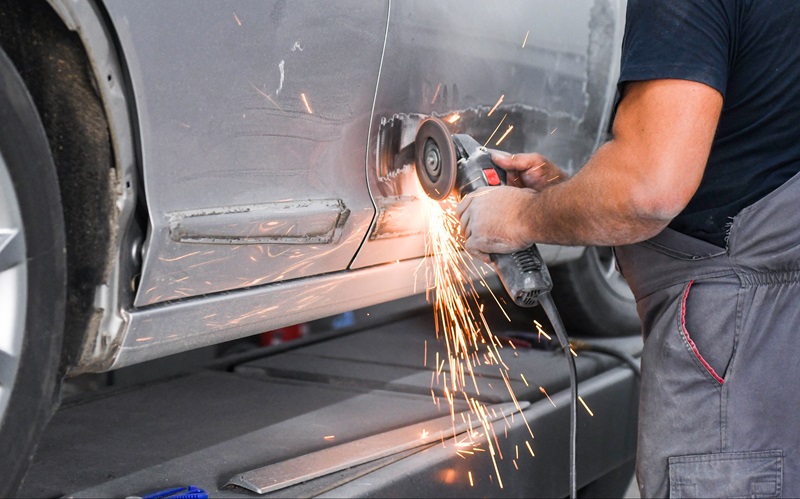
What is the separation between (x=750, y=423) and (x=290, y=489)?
3.03ft

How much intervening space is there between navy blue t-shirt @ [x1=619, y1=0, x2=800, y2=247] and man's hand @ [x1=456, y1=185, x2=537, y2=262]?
1.04ft

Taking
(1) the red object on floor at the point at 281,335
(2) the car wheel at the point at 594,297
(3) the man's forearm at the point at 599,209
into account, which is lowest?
(3) the man's forearm at the point at 599,209

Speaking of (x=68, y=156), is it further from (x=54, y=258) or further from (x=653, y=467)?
(x=653, y=467)

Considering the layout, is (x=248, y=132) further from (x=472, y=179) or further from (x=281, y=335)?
(x=281, y=335)

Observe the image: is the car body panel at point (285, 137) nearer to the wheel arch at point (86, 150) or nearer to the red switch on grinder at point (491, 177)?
the wheel arch at point (86, 150)

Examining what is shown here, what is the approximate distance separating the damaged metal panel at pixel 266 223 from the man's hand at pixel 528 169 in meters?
0.37

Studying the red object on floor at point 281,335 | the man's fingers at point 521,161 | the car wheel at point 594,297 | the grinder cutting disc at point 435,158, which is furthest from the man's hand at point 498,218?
the red object on floor at point 281,335

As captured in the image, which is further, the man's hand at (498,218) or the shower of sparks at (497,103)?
the shower of sparks at (497,103)

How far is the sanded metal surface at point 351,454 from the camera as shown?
1.84 meters

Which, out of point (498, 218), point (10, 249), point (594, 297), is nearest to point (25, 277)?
point (10, 249)

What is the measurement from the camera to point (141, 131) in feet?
4.97

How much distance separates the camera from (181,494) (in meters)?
1.73

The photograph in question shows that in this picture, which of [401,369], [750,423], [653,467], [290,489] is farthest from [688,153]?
[401,369]

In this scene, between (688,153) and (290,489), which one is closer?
(688,153)
